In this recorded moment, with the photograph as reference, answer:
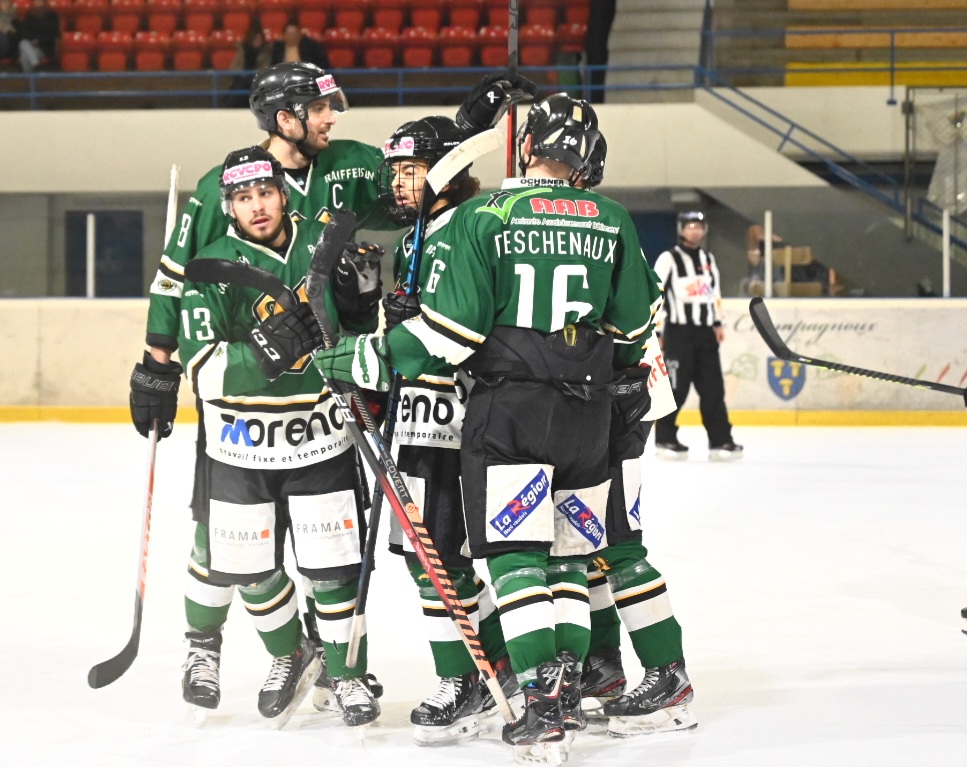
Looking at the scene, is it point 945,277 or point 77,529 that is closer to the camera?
point 77,529

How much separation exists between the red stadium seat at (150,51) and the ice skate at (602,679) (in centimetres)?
1037

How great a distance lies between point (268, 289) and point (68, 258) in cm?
754

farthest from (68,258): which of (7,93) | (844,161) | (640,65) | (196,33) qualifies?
(844,161)

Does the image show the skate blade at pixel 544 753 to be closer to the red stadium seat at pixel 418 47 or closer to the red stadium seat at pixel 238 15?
the red stadium seat at pixel 418 47

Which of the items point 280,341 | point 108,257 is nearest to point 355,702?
point 280,341

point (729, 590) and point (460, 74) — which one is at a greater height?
point (460, 74)

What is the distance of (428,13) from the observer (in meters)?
12.8

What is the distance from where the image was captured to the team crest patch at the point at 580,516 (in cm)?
289

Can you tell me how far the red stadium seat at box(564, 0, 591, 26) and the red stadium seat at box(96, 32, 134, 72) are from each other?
385 cm

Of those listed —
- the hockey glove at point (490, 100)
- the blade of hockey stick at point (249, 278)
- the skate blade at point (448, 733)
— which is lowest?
the skate blade at point (448, 733)

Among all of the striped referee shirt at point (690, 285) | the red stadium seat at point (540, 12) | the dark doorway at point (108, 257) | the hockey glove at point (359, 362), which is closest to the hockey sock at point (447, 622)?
the hockey glove at point (359, 362)

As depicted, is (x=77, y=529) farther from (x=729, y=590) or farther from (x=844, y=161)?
(x=844, y=161)

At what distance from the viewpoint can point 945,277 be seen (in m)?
9.52

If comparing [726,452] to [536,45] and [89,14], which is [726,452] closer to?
[536,45]
